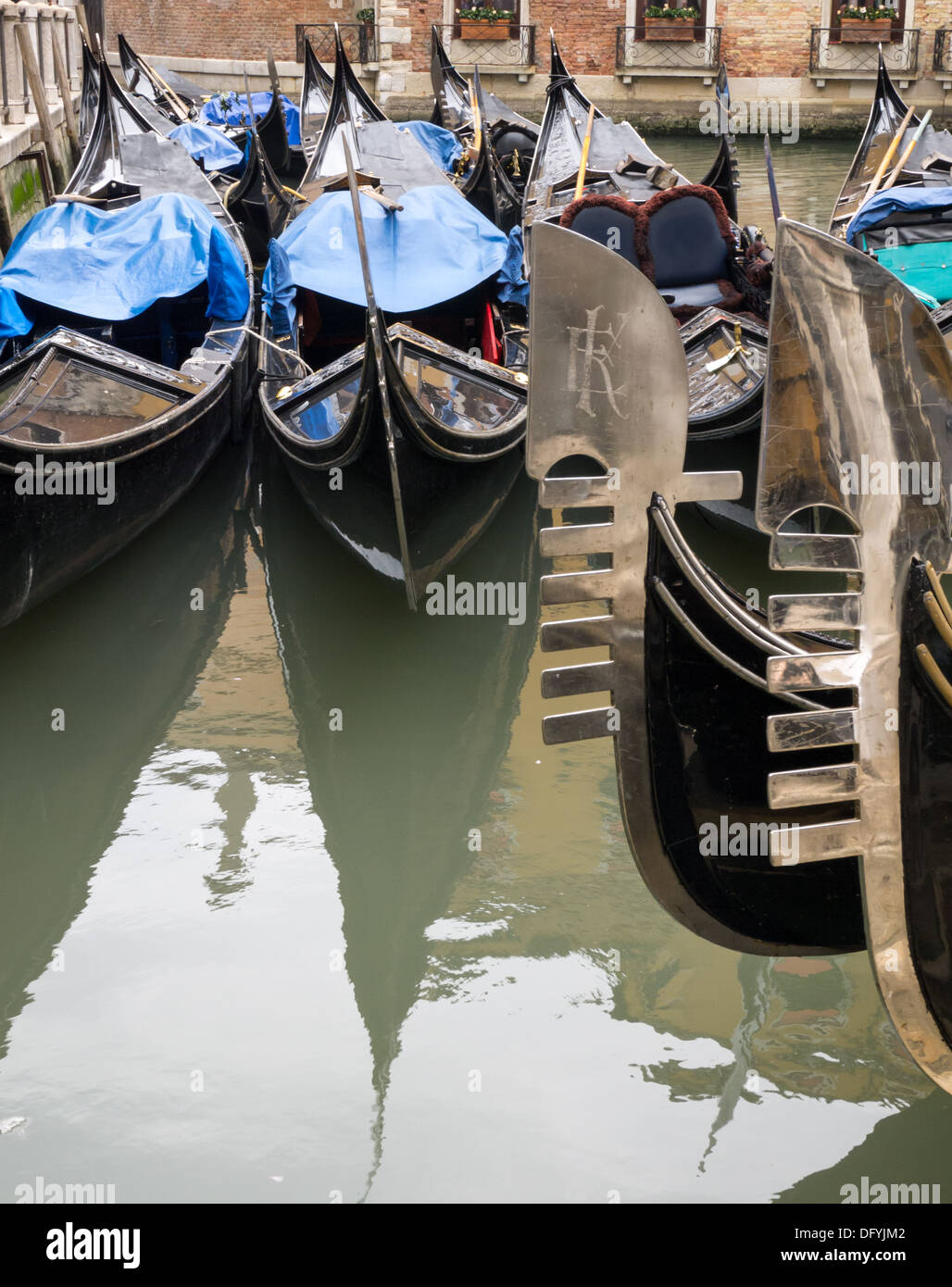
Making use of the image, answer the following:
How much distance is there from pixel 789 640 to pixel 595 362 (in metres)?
0.53

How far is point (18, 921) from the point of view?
2107 millimetres

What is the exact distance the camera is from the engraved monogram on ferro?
128 centimetres

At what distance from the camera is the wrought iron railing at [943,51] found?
977cm

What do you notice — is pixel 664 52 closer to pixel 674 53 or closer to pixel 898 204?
pixel 674 53

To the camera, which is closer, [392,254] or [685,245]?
[392,254]

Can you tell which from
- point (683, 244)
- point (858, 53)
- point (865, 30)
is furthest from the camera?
point (858, 53)

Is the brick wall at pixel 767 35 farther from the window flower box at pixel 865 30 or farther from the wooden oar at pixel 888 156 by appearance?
the wooden oar at pixel 888 156

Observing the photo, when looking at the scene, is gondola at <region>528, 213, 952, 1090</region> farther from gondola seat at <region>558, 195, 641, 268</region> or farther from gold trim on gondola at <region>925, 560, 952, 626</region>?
gondola seat at <region>558, 195, 641, 268</region>

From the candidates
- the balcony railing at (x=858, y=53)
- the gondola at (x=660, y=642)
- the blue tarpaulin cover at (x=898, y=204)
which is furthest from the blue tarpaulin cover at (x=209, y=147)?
the gondola at (x=660, y=642)

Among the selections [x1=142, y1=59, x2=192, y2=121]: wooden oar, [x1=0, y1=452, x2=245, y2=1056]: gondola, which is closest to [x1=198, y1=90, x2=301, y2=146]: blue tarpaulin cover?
[x1=142, y1=59, x2=192, y2=121]: wooden oar

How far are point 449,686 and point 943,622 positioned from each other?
5.94 ft

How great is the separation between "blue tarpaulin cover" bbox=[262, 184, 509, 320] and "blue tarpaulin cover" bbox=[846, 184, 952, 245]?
3.93 ft

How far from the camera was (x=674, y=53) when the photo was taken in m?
9.94

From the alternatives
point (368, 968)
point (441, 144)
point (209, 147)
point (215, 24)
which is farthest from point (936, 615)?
point (215, 24)
